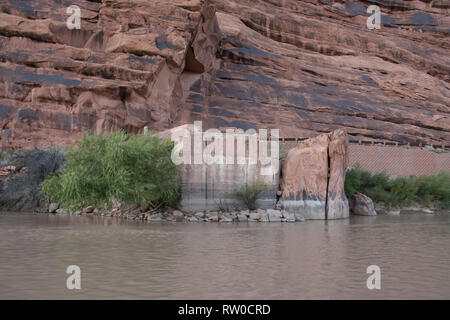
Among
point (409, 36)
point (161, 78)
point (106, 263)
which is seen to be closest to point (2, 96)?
point (161, 78)

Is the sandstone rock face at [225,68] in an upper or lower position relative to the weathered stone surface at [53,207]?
upper

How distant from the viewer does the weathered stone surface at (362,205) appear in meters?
Result: 16.4

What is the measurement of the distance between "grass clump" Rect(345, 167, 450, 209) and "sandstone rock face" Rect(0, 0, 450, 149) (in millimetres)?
10213

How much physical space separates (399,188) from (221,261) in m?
13.7

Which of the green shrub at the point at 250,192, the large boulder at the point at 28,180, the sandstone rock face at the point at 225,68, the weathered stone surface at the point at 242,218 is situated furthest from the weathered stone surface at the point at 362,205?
the sandstone rock face at the point at 225,68

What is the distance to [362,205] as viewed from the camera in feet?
54.1

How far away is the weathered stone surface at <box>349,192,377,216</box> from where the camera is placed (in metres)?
16.4

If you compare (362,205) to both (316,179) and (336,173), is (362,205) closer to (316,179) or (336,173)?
(336,173)

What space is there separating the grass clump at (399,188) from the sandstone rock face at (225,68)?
33.5 feet

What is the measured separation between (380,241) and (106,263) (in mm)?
5536

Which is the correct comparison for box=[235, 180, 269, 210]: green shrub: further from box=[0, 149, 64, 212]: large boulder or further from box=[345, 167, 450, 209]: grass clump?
box=[0, 149, 64, 212]: large boulder

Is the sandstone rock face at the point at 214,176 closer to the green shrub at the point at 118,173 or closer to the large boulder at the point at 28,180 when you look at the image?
the green shrub at the point at 118,173

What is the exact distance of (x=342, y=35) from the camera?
3662cm
